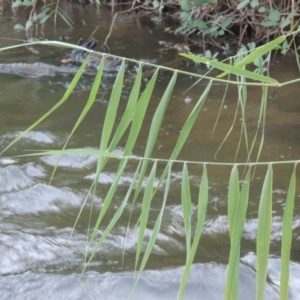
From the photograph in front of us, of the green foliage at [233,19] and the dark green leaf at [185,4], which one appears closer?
the dark green leaf at [185,4]

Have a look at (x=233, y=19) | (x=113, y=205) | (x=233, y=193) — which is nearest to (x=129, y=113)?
(x=233, y=193)

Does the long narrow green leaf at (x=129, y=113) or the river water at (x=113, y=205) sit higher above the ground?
the long narrow green leaf at (x=129, y=113)

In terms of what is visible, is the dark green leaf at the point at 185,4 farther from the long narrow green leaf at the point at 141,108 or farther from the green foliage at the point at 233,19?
the long narrow green leaf at the point at 141,108

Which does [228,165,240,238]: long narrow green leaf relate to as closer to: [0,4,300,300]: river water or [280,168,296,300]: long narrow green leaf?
[280,168,296,300]: long narrow green leaf

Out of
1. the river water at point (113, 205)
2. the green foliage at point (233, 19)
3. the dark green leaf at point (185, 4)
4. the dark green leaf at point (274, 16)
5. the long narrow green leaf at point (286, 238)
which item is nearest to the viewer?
the long narrow green leaf at point (286, 238)

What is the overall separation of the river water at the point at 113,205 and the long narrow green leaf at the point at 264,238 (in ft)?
2.24

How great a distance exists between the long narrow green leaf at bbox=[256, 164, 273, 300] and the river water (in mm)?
683

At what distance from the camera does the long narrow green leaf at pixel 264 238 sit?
2.91 feet

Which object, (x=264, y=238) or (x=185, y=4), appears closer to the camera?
(x=264, y=238)

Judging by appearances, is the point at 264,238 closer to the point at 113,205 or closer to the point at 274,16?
the point at 113,205

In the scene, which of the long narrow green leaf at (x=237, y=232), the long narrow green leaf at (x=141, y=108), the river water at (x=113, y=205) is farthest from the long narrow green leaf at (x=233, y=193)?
the river water at (x=113, y=205)

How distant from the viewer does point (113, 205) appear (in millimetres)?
2225

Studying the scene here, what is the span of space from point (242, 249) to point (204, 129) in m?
1.03

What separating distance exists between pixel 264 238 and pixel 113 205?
1372 millimetres
